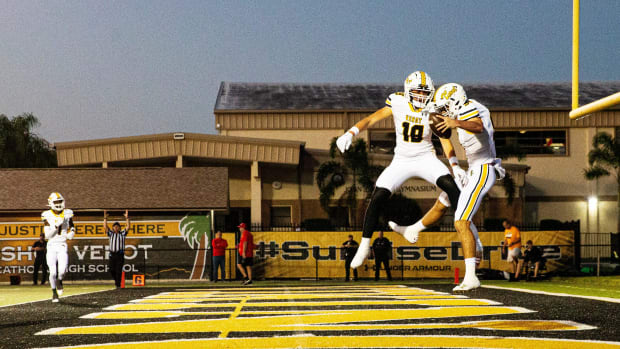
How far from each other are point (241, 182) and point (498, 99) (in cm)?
1885

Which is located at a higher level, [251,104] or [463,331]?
[251,104]

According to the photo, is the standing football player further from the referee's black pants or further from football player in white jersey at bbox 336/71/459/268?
the referee's black pants

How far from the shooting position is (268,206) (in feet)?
128

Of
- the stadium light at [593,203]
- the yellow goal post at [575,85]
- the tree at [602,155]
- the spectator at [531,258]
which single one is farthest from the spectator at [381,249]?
the stadium light at [593,203]

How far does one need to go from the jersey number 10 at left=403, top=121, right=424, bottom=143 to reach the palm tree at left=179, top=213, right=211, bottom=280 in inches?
855

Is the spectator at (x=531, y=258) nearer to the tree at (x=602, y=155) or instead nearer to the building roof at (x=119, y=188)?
the building roof at (x=119, y=188)

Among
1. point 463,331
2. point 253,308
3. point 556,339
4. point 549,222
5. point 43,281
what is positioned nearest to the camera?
point 556,339

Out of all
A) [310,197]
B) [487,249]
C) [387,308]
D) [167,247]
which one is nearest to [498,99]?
[310,197]

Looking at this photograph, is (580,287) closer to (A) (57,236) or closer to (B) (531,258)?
(B) (531,258)

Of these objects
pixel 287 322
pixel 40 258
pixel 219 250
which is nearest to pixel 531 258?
pixel 219 250

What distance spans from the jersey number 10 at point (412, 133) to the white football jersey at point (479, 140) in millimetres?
344

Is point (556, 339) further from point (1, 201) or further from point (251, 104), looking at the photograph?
point (251, 104)

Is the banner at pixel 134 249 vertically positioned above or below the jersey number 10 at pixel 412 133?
below

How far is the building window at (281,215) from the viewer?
39656 mm
